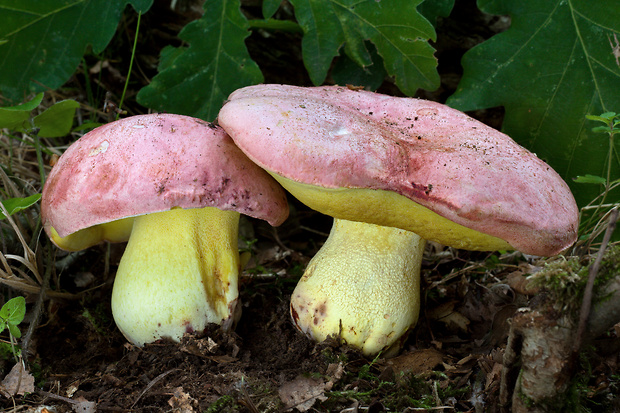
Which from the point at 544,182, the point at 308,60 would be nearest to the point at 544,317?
the point at 544,182

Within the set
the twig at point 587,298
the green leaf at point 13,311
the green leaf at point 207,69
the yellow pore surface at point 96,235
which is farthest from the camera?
the green leaf at point 207,69

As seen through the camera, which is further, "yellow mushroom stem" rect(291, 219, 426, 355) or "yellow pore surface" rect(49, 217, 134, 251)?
"yellow pore surface" rect(49, 217, 134, 251)

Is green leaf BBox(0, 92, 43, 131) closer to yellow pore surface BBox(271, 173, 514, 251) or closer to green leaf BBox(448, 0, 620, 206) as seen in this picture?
yellow pore surface BBox(271, 173, 514, 251)

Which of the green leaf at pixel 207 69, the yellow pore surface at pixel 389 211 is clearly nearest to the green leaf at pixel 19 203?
the green leaf at pixel 207 69

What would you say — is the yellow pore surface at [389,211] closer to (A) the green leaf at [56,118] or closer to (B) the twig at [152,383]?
(B) the twig at [152,383]

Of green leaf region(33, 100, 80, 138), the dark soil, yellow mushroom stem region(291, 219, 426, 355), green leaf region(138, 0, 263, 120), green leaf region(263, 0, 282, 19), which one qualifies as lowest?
the dark soil

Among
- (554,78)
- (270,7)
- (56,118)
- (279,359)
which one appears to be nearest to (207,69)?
(270,7)

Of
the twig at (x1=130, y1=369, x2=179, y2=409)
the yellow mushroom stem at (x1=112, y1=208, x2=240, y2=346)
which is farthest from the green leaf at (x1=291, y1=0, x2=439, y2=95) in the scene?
the twig at (x1=130, y1=369, x2=179, y2=409)
